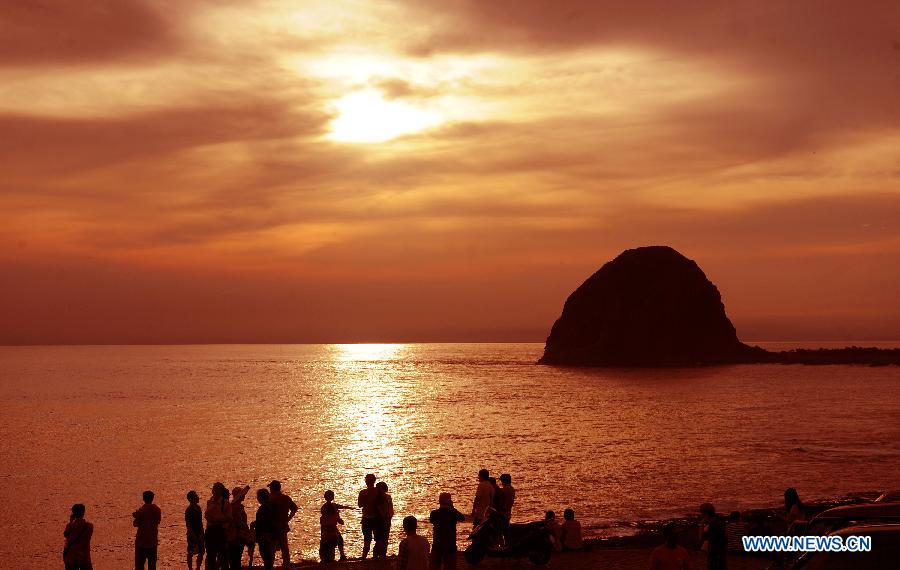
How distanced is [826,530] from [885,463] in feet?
139

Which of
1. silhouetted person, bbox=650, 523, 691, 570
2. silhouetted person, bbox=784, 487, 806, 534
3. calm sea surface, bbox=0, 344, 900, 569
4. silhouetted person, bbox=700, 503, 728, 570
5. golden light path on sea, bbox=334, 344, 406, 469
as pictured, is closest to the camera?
silhouetted person, bbox=650, 523, 691, 570

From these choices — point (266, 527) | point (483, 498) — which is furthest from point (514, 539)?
point (266, 527)

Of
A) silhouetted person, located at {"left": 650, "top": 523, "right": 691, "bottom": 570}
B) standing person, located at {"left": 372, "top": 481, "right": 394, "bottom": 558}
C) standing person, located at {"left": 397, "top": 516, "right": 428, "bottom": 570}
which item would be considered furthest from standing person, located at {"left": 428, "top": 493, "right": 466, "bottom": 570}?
silhouetted person, located at {"left": 650, "top": 523, "right": 691, "bottom": 570}

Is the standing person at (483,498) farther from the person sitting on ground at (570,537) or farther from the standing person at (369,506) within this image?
the person sitting on ground at (570,537)

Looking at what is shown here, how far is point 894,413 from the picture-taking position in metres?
92.4

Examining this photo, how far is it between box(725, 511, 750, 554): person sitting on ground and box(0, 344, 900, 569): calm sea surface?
389 inches

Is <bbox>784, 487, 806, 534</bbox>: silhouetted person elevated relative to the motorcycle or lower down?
elevated

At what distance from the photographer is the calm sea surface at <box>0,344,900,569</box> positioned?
38938 mm

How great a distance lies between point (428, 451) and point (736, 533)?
41902 mm

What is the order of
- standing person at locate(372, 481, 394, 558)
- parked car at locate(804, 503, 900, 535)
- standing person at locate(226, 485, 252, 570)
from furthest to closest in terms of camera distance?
standing person at locate(372, 481, 394, 558), standing person at locate(226, 485, 252, 570), parked car at locate(804, 503, 900, 535)

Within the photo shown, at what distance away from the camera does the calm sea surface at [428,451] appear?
3894cm

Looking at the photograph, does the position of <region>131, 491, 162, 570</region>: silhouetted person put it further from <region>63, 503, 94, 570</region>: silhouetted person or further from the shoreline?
the shoreline

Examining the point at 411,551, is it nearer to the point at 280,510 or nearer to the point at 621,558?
the point at 280,510

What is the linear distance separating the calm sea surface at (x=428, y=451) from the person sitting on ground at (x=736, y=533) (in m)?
9.88
